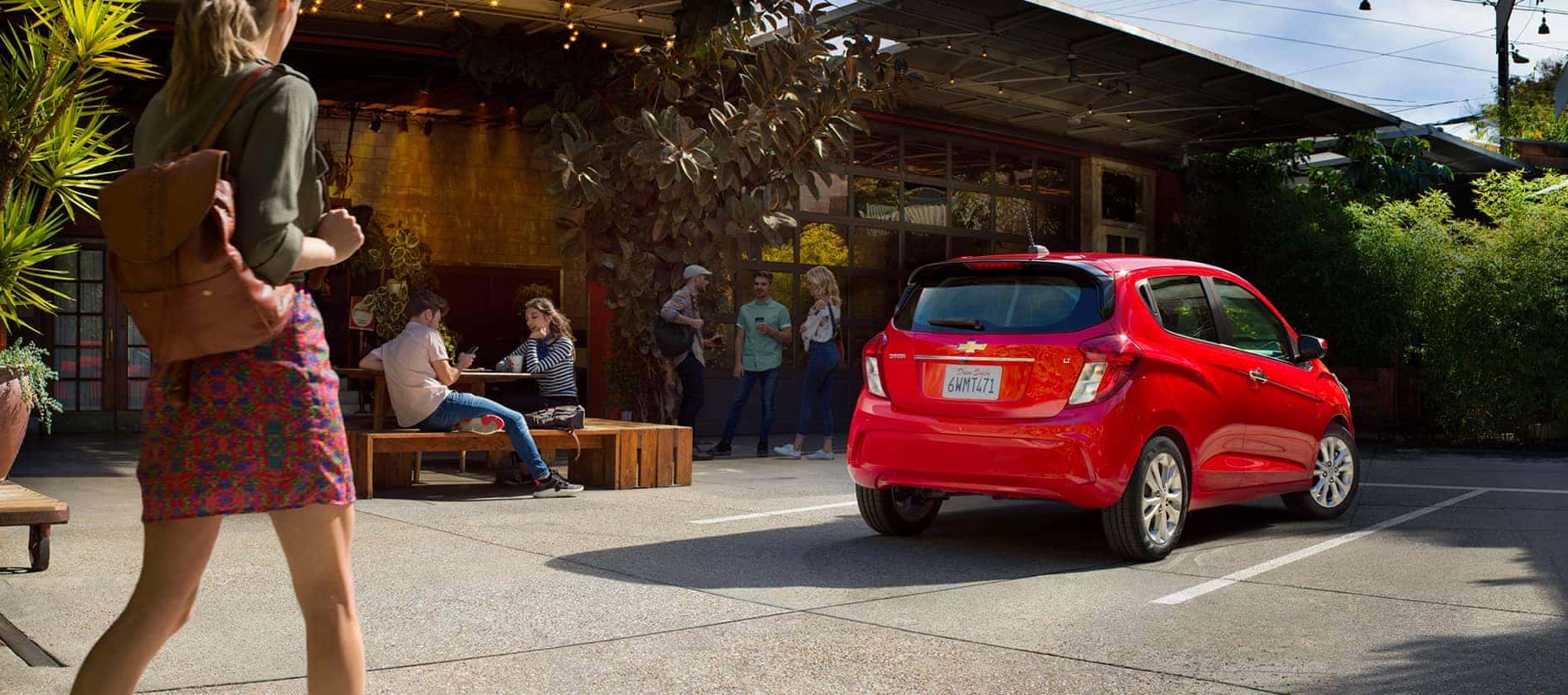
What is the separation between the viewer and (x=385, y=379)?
32.3 ft

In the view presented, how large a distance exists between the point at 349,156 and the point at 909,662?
15040mm

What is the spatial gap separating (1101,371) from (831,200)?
35.1 feet

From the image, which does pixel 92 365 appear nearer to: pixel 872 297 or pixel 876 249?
pixel 872 297

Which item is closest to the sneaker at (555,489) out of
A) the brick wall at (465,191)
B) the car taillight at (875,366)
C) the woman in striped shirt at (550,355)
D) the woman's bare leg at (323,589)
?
the woman in striped shirt at (550,355)

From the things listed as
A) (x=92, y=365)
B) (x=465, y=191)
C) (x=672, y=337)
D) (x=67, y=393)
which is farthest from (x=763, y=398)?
(x=67, y=393)

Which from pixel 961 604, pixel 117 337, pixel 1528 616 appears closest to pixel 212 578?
pixel 961 604

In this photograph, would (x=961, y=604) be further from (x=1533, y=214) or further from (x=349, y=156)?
(x=349, y=156)

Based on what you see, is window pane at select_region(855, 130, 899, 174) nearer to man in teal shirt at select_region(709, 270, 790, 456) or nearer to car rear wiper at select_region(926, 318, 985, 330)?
man in teal shirt at select_region(709, 270, 790, 456)

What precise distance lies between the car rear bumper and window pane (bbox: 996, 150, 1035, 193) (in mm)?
12766

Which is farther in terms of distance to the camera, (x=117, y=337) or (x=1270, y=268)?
(x=1270, y=268)

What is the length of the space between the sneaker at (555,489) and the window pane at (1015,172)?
11125 millimetres

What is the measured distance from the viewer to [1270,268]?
18.5m

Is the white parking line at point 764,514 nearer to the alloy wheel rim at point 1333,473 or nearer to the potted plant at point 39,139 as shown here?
the alloy wheel rim at point 1333,473

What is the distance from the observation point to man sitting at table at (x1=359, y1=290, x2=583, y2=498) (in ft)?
31.1
